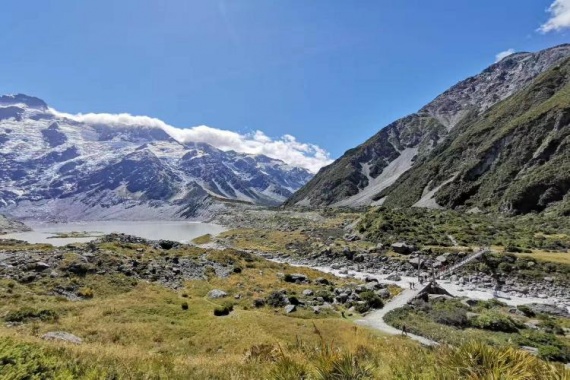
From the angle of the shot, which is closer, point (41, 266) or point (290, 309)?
point (290, 309)

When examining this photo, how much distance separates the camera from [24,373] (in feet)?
22.7

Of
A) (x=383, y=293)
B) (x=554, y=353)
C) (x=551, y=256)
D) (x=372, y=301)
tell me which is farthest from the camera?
(x=551, y=256)

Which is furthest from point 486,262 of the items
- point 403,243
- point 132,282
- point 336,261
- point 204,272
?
point 132,282

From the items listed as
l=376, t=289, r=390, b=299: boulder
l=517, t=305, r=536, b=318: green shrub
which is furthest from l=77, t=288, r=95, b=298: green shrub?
l=517, t=305, r=536, b=318: green shrub

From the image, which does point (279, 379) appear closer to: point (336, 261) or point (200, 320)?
point (200, 320)

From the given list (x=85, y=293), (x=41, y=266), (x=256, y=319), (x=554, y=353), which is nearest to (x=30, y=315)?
→ (x=85, y=293)

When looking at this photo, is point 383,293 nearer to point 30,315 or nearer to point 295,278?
point 295,278

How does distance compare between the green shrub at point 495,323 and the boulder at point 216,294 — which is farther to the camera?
the boulder at point 216,294

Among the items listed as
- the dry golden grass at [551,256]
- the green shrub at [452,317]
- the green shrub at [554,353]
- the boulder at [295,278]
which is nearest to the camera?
the green shrub at [554,353]

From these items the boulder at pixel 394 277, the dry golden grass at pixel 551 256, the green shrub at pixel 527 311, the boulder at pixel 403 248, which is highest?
the boulder at pixel 403 248

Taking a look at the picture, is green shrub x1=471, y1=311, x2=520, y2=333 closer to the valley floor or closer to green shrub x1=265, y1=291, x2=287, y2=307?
the valley floor

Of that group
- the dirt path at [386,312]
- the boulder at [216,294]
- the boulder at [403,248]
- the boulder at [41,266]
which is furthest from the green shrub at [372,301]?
the boulder at [403,248]

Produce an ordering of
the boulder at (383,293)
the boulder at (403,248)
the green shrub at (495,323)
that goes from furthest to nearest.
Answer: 1. the boulder at (403,248)
2. the boulder at (383,293)
3. the green shrub at (495,323)

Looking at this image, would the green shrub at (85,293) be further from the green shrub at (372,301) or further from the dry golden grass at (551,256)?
the dry golden grass at (551,256)
